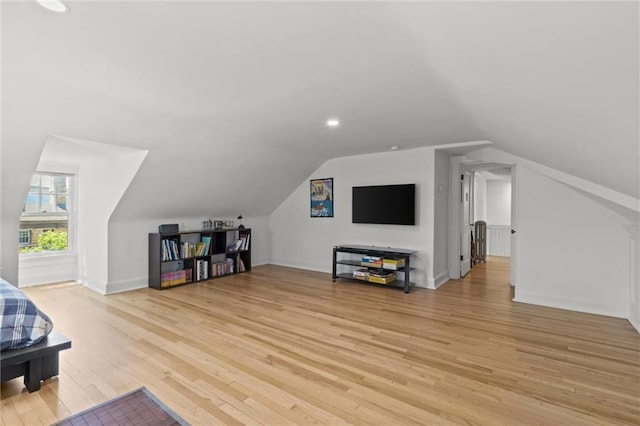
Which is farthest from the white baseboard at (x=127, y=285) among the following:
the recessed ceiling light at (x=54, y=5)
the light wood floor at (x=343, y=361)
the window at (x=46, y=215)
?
the recessed ceiling light at (x=54, y=5)

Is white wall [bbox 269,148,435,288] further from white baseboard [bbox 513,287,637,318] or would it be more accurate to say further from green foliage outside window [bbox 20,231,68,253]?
green foliage outside window [bbox 20,231,68,253]

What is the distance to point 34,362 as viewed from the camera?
2.12m

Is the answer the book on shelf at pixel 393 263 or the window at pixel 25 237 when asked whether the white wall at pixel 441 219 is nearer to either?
the book on shelf at pixel 393 263

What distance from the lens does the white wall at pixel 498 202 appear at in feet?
27.0

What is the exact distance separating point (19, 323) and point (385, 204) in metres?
4.34

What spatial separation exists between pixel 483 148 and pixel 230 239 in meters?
4.62

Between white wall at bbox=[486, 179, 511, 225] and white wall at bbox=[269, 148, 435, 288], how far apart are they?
460 centimetres

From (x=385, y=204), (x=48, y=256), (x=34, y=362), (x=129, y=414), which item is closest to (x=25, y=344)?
(x=34, y=362)

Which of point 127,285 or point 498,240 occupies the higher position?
point 498,240

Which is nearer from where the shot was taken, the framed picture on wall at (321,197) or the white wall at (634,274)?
the white wall at (634,274)

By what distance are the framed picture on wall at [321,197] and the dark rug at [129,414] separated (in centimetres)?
427

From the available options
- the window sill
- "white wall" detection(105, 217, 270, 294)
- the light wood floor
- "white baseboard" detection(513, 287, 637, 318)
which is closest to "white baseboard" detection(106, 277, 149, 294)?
"white wall" detection(105, 217, 270, 294)

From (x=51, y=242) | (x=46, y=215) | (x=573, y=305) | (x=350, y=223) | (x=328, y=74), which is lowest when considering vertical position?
(x=573, y=305)

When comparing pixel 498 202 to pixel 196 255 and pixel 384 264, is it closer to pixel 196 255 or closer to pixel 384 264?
pixel 384 264
